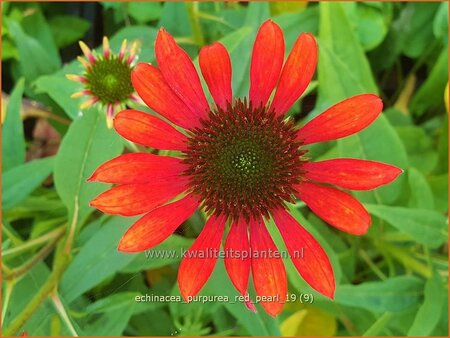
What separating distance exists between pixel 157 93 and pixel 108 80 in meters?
0.14

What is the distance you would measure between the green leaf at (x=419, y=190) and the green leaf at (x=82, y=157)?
355 mm

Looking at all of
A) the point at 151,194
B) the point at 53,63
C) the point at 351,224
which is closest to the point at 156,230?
the point at 151,194

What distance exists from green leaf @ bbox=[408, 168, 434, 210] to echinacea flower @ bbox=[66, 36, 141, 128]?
13.8 inches

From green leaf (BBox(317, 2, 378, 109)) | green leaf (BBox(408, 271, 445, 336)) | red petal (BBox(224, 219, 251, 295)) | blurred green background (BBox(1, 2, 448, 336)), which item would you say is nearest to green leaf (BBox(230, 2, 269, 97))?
blurred green background (BBox(1, 2, 448, 336))

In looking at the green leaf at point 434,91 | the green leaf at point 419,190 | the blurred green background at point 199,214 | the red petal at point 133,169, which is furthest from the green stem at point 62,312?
the green leaf at point 434,91

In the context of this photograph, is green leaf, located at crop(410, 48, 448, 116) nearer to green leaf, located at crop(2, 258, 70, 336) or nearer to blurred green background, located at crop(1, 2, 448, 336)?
blurred green background, located at crop(1, 2, 448, 336)

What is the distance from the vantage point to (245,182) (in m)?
0.52

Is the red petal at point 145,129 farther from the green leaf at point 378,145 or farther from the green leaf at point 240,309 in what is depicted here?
the green leaf at point 378,145

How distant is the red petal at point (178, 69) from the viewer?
464 millimetres

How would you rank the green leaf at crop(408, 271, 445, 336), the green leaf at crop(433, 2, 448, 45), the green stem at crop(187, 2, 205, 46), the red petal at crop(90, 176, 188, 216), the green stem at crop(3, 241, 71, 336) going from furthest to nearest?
the green leaf at crop(433, 2, 448, 45), the green stem at crop(187, 2, 205, 46), the green leaf at crop(408, 271, 445, 336), the green stem at crop(3, 241, 71, 336), the red petal at crop(90, 176, 188, 216)

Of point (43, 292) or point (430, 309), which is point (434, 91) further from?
point (43, 292)

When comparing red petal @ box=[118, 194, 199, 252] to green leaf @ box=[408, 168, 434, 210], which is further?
green leaf @ box=[408, 168, 434, 210]

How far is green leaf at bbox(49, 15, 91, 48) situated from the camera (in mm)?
990

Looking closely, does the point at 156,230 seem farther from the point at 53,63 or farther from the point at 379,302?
the point at 53,63
